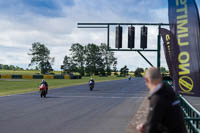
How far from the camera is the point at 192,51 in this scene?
214 inches

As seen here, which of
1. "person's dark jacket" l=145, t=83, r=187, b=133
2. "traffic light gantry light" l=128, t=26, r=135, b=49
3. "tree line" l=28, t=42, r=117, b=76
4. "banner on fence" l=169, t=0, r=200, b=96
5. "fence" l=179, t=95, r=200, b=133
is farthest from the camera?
"tree line" l=28, t=42, r=117, b=76

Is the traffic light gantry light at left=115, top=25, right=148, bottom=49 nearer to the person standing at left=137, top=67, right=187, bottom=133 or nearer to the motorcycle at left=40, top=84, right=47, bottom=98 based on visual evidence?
the person standing at left=137, top=67, right=187, bottom=133

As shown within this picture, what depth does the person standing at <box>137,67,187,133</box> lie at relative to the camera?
2.96 metres

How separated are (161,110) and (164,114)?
8 cm

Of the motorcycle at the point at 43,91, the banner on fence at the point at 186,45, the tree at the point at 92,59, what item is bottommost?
the motorcycle at the point at 43,91

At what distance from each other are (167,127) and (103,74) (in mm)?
120923

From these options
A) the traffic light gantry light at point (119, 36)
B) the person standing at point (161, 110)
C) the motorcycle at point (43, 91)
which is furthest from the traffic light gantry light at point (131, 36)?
the motorcycle at point (43, 91)

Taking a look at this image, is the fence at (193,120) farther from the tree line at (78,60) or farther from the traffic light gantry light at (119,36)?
the tree line at (78,60)

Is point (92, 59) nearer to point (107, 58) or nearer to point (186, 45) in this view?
point (107, 58)

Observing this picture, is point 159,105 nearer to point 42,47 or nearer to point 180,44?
point 180,44

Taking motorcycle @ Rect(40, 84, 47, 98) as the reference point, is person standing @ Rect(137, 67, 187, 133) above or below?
above

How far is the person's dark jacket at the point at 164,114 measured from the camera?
2.96m

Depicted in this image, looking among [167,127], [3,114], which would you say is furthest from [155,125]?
[3,114]

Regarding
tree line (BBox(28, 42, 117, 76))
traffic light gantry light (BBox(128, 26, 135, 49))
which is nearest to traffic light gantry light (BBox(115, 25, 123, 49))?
traffic light gantry light (BBox(128, 26, 135, 49))
